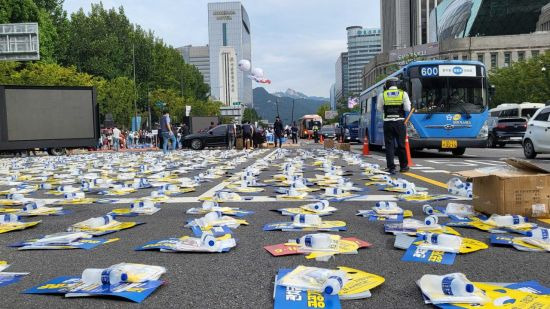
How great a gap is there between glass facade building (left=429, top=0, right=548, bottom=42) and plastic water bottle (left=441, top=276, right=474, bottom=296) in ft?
370

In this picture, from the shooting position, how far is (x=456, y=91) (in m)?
15.7

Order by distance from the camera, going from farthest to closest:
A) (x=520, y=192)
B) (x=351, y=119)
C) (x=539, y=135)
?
1. (x=351, y=119)
2. (x=539, y=135)
3. (x=520, y=192)

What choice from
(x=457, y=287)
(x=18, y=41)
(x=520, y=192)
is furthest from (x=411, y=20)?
(x=457, y=287)

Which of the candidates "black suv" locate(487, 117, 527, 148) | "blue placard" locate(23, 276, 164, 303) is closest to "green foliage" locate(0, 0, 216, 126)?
"black suv" locate(487, 117, 527, 148)

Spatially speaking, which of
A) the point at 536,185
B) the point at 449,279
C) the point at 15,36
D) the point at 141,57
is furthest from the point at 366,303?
the point at 141,57

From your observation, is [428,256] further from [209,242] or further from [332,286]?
[209,242]

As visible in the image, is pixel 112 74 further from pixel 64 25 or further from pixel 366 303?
pixel 366 303

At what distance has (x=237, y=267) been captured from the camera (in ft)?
10.7

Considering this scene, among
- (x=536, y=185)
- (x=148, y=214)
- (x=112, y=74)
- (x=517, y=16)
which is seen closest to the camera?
(x=536, y=185)

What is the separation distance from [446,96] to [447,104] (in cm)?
24

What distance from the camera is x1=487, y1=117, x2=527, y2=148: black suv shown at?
24.5 meters

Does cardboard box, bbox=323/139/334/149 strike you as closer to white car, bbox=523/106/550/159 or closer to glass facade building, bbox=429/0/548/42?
white car, bbox=523/106/550/159

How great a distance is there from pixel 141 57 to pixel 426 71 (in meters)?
52.3

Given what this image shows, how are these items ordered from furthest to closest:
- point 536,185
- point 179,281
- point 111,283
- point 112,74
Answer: point 112,74 < point 536,185 < point 179,281 < point 111,283
